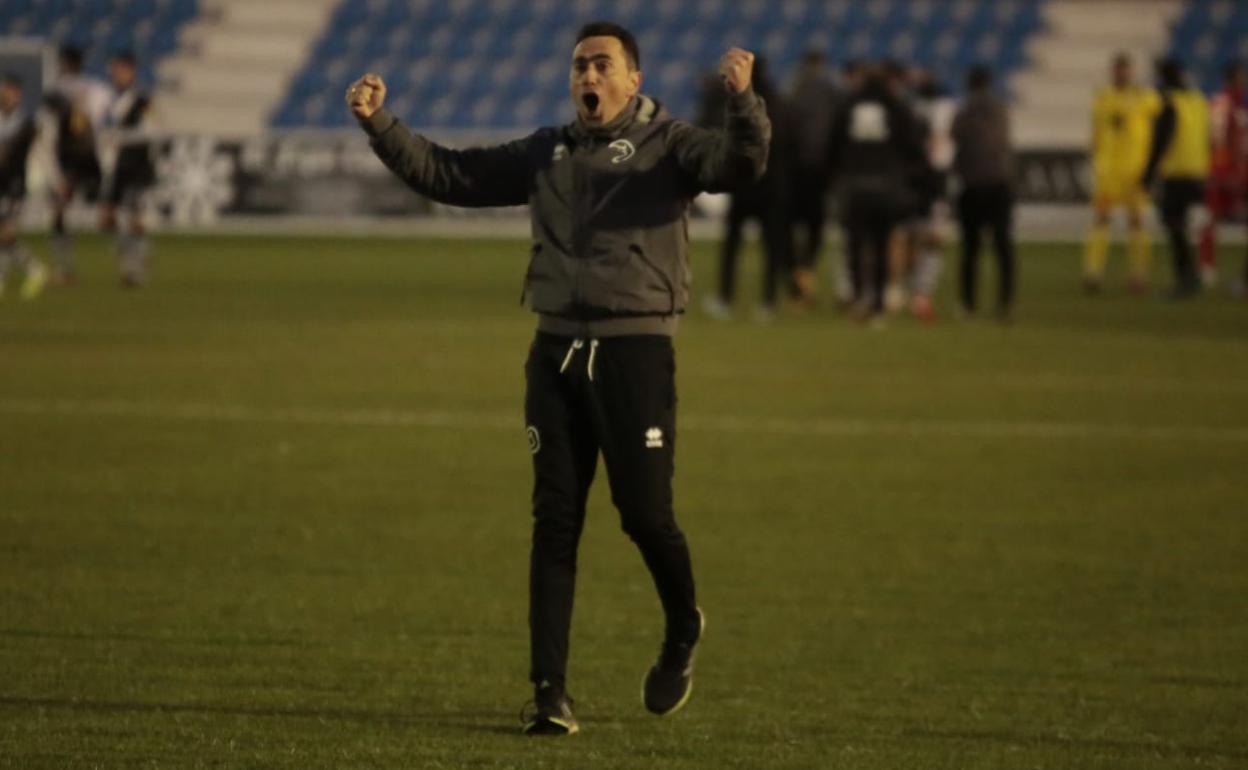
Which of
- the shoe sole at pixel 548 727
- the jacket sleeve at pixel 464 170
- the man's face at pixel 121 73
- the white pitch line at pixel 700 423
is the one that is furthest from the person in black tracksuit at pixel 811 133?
the shoe sole at pixel 548 727

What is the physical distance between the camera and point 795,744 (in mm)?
7043

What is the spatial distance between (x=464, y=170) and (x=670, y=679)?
1514mm

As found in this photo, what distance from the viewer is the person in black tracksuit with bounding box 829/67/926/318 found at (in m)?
23.2

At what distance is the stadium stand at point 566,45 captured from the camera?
45750 millimetres

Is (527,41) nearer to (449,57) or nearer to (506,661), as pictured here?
(449,57)

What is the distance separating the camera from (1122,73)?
27797mm

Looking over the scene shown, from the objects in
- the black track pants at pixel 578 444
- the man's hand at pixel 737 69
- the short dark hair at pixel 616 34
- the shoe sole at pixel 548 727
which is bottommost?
the shoe sole at pixel 548 727

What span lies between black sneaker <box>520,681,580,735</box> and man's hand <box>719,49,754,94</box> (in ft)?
5.47

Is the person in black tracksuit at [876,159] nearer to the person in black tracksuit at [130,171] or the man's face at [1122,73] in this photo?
the man's face at [1122,73]

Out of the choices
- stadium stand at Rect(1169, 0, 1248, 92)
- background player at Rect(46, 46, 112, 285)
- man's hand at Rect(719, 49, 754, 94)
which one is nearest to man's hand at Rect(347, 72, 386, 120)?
man's hand at Rect(719, 49, 754, 94)

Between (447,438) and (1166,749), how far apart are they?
7.93 m

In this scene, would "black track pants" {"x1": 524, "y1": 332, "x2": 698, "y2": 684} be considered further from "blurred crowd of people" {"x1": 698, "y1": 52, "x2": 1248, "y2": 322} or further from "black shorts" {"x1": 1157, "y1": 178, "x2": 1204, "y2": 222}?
"black shorts" {"x1": 1157, "y1": 178, "x2": 1204, "y2": 222}

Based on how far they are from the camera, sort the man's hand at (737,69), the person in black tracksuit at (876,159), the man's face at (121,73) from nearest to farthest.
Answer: the man's hand at (737,69) → the person in black tracksuit at (876,159) → the man's face at (121,73)

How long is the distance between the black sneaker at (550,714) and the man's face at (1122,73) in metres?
21.5
